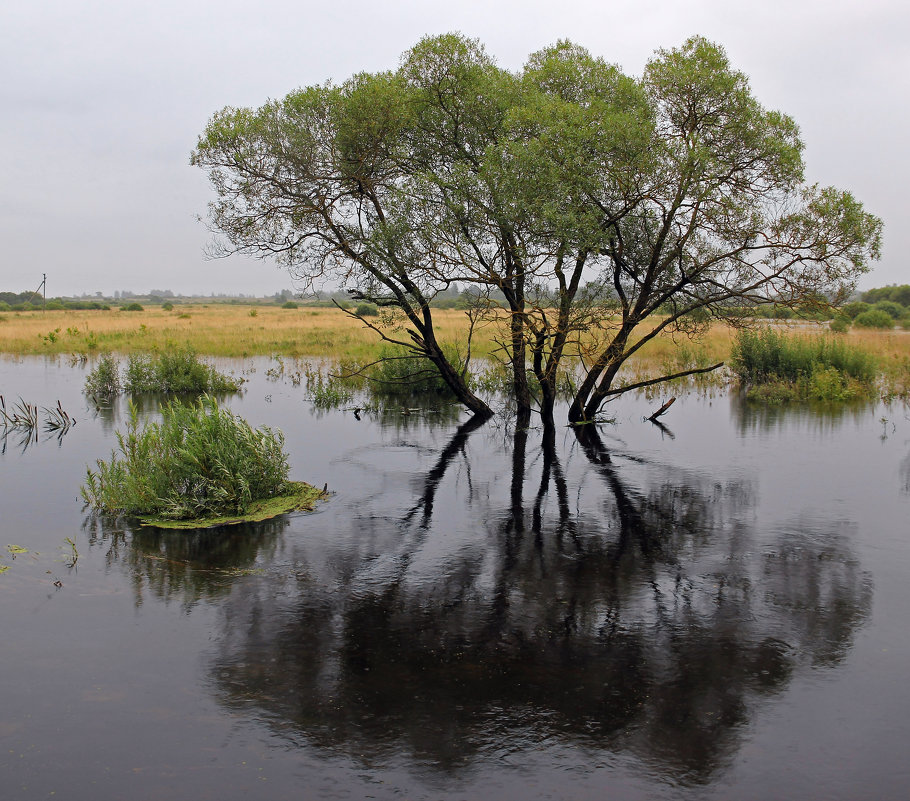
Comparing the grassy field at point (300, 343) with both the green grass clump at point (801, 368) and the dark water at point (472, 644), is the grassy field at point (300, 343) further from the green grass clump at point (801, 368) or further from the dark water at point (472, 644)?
the dark water at point (472, 644)

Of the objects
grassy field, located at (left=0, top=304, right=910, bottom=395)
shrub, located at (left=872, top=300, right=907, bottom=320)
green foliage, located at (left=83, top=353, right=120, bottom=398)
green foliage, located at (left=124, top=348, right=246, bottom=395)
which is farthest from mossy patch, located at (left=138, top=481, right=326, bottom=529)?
shrub, located at (left=872, top=300, right=907, bottom=320)

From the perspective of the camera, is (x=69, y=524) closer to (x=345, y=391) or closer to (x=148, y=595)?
(x=148, y=595)

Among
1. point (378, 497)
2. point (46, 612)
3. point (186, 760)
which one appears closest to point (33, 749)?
point (186, 760)

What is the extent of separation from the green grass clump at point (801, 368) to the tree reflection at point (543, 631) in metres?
15.0

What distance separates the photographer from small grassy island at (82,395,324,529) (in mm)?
12344

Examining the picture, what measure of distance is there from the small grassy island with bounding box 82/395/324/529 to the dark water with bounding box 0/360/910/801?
1.74ft

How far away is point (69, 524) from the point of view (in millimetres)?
12070

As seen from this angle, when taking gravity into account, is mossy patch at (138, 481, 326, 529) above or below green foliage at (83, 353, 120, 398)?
below

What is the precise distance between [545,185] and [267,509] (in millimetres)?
9094

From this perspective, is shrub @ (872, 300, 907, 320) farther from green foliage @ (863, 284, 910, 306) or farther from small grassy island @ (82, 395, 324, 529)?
small grassy island @ (82, 395, 324, 529)

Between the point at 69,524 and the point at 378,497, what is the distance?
15.8 ft

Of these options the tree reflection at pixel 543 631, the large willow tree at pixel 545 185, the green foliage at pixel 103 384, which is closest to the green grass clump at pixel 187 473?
the tree reflection at pixel 543 631

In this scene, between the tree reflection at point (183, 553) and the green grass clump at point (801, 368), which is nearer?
the tree reflection at point (183, 553)

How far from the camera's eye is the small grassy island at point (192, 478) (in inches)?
486
